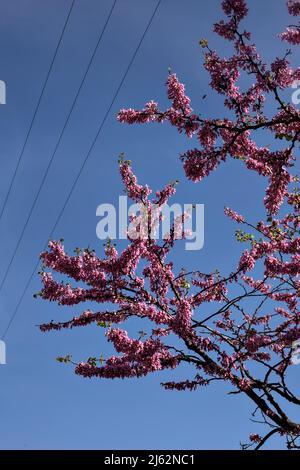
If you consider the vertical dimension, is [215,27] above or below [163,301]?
above

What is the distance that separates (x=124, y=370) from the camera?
10.3 m

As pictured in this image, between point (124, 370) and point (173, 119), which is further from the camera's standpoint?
point (124, 370)

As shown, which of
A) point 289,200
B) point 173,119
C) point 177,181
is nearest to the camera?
point 173,119

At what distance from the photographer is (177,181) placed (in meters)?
11.5

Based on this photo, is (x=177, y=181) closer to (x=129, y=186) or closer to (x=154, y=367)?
(x=129, y=186)

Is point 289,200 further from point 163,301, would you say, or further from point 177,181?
point 163,301
